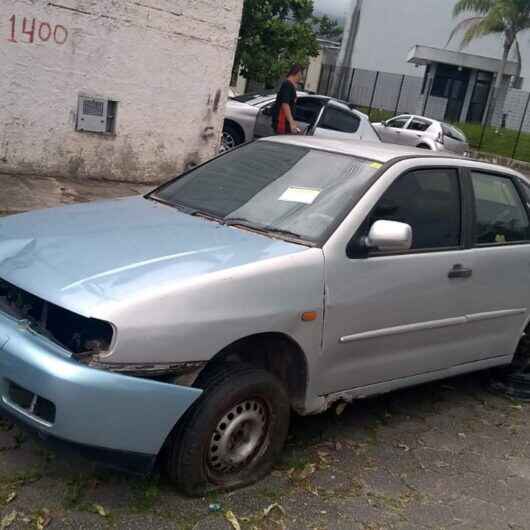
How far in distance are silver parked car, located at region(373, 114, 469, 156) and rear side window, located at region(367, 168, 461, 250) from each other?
54.6 ft

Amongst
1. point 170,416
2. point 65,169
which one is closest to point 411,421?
point 170,416

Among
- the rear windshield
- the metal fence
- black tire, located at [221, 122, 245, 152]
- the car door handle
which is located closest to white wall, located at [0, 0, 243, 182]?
black tire, located at [221, 122, 245, 152]

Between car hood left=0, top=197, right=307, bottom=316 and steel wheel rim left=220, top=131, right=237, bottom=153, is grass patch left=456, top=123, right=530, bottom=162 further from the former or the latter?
car hood left=0, top=197, right=307, bottom=316

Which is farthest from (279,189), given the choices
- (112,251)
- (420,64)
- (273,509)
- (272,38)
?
(420,64)

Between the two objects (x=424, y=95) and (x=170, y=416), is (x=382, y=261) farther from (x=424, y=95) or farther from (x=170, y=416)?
(x=424, y=95)

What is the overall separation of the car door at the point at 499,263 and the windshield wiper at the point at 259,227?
1293 mm

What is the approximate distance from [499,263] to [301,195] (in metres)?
1.46

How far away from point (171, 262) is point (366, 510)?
1.48 metres

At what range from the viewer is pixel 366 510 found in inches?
143

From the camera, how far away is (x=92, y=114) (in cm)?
990

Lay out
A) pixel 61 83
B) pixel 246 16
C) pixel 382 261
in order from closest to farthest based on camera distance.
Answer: pixel 382 261 → pixel 61 83 → pixel 246 16

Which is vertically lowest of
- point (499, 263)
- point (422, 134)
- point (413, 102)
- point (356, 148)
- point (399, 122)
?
point (422, 134)

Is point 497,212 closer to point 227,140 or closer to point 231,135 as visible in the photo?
point 227,140

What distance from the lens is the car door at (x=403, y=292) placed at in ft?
12.7
